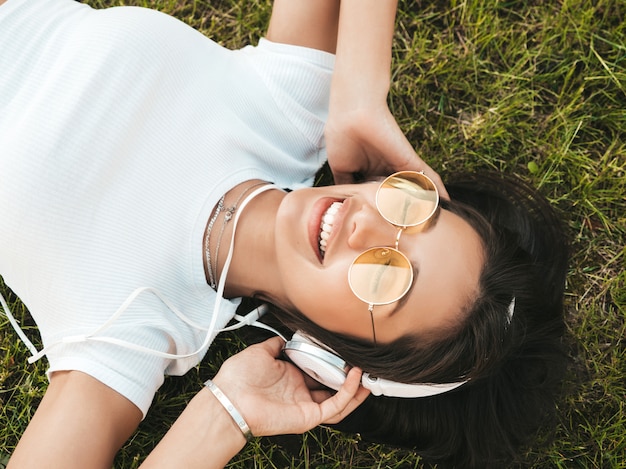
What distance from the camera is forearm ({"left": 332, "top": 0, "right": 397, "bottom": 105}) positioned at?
2525 millimetres

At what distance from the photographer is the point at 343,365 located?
2.43 m

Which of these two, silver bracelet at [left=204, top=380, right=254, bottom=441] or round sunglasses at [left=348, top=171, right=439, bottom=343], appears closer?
round sunglasses at [left=348, top=171, right=439, bottom=343]

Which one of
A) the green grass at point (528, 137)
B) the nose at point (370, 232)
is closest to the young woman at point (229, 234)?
the nose at point (370, 232)

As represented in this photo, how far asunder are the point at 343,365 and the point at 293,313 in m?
0.32

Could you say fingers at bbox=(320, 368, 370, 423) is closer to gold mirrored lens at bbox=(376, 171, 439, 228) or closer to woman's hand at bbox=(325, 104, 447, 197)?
gold mirrored lens at bbox=(376, 171, 439, 228)

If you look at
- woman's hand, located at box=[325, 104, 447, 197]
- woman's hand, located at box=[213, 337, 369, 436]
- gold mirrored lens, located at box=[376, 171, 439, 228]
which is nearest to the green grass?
woman's hand, located at box=[213, 337, 369, 436]

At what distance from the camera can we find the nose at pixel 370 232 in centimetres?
217

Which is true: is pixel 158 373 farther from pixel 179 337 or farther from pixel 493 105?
pixel 493 105

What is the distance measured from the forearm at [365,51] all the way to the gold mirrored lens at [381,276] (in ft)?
2.57

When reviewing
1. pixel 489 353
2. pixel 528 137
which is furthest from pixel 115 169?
pixel 528 137

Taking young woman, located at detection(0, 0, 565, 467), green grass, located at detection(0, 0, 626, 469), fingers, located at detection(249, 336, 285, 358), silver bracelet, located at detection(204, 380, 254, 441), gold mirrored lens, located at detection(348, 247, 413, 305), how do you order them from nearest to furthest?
gold mirrored lens, located at detection(348, 247, 413, 305) → young woman, located at detection(0, 0, 565, 467) → silver bracelet, located at detection(204, 380, 254, 441) → fingers, located at detection(249, 336, 285, 358) → green grass, located at detection(0, 0, 626, 469)

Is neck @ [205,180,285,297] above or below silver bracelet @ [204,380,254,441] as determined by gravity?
above

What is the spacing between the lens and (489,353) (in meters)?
2.33

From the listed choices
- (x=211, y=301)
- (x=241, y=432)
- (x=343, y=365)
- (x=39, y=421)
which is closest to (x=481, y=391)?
(x=343, y=365)
